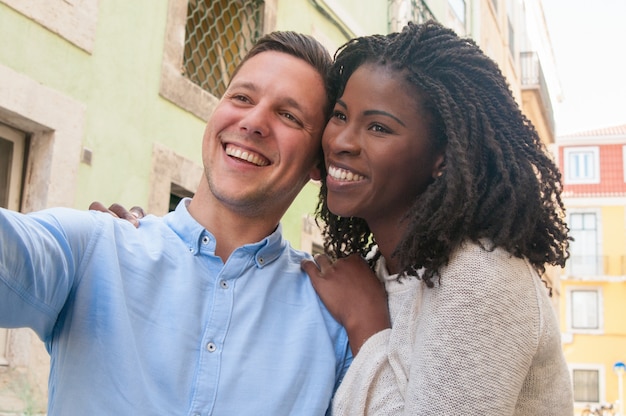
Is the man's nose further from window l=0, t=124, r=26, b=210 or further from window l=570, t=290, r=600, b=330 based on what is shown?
window l=570, t=290, r=600, b=330

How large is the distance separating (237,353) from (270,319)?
0.19 meters

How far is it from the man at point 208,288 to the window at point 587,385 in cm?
3203

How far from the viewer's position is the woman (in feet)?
6.64

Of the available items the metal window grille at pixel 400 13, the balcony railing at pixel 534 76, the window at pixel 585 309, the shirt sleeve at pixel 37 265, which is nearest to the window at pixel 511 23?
the balcony railing at pixel 534 76

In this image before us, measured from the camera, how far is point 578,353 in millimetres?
32875

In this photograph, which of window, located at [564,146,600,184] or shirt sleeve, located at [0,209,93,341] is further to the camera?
window, located at [564,146,600,184]

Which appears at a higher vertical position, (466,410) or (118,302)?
(118,302)

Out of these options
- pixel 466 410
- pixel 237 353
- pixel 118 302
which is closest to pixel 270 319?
pixel 237 353

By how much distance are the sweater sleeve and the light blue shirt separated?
0.16m

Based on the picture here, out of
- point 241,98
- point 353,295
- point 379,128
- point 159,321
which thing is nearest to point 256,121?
point 241,98

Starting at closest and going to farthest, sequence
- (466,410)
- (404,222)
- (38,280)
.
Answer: (38,280)
(466,410)
(404,222)

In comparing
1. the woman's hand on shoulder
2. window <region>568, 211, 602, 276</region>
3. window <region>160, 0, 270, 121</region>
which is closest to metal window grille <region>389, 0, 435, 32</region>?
window <region>160, 0, 270, 121</region>

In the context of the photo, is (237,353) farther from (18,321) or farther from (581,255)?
(581,255)

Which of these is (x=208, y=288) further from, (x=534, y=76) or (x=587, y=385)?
(x=587, y=385)
